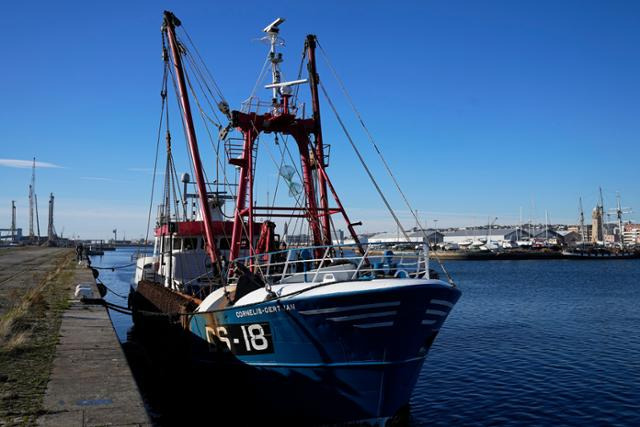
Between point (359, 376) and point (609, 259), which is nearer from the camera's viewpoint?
point (359, 376)

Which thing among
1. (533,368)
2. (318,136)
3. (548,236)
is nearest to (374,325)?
(318,136)

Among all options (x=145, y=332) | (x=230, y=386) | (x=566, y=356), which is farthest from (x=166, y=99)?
(x=566, y=356)

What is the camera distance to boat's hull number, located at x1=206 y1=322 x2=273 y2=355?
1241cm

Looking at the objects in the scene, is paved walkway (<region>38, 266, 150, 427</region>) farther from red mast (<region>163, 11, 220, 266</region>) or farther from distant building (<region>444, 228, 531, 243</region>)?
distant building (<region>444, 228, 531, 243</region>)

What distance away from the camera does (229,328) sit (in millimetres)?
13125

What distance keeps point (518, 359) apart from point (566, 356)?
6.40ft

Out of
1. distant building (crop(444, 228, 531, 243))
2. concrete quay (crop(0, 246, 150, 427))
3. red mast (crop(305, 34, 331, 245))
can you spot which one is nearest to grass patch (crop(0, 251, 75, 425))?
concrete quay (crop(0, 246, 150, 427))

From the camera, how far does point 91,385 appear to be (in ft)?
34.0

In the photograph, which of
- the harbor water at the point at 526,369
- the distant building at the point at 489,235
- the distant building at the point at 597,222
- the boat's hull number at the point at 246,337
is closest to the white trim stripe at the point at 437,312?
the boat's hull number at the point at 246,337

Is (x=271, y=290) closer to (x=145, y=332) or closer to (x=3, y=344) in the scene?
(x=3, y=344)

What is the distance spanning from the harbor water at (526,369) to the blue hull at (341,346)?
9.93 ft

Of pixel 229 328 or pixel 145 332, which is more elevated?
pixel 229 328

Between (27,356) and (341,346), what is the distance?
268 inches

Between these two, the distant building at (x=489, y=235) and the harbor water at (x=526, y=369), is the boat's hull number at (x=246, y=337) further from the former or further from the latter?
the distant building at (x=489, y=235)
